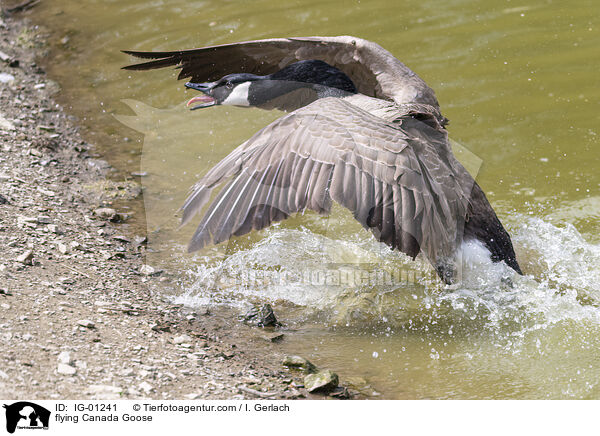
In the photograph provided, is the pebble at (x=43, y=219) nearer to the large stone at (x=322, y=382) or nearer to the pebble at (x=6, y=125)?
the pebble at (x=6, y=125)

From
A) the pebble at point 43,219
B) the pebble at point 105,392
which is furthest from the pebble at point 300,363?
the pebble at point 43,219

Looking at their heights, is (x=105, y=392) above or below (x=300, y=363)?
above

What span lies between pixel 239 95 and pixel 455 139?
2.60m

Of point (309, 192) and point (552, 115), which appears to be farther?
point (552, 115)

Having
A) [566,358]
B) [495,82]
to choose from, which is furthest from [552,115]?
[566,358]

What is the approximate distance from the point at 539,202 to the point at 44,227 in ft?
14.4

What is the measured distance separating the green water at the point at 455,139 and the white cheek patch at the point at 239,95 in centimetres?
119

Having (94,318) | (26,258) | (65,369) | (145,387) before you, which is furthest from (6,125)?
(145,387)

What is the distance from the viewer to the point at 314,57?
5969mm

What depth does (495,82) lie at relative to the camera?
7883mm
